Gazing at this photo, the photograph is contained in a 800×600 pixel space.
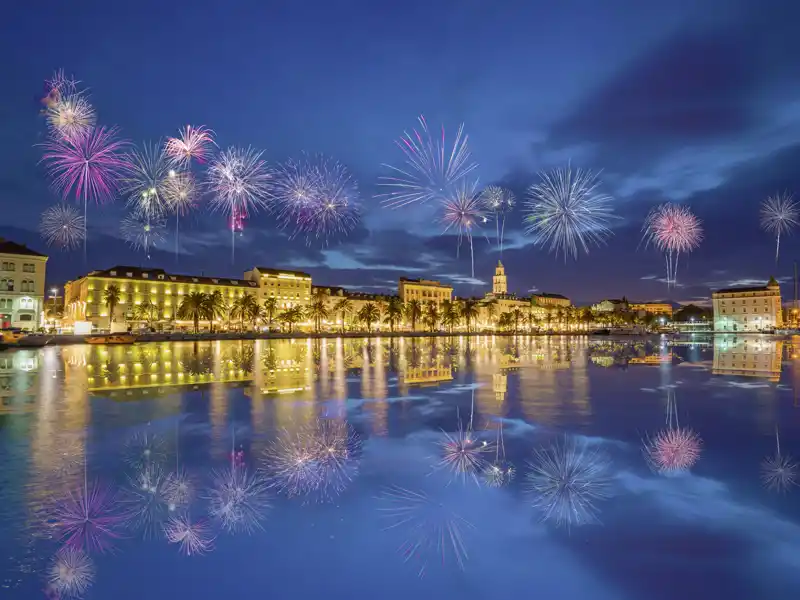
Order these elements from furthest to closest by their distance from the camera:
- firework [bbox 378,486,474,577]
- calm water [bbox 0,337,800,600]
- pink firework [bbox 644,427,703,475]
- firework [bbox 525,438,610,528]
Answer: pink firework [bbox 644,427,703,475], firework [bbox 525,438,610,528], firework [bbox 378,486,474,577], calm water [bbox 0,337,800,600]

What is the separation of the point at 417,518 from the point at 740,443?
6.87 meters

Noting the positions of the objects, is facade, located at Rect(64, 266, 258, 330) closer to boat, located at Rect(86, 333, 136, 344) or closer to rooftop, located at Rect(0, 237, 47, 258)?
rooftop, located at Rect(0, 237, 47, 258)

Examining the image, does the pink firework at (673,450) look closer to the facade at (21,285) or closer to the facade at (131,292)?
the facade at (21,285)

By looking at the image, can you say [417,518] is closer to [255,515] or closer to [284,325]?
[255,515]

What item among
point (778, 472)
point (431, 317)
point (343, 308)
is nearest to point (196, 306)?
point (343, 308)

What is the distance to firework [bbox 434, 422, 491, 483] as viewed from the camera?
745cm

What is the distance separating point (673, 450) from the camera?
863 centimetres

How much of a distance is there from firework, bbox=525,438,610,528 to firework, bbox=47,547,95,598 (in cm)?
467

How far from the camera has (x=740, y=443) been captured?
29.5 ft

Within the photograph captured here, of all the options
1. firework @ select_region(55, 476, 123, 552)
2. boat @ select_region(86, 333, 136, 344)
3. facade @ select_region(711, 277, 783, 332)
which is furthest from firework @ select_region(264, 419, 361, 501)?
facade @ select_region(711, 277, 783, 332)

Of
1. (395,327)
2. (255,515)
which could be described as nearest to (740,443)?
(255,515)

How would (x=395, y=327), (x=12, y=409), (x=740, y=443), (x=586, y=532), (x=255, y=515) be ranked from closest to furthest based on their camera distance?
(x=586, y=532)
(x=255, y=515)
(x=740, y=443)
(x=12, y=409)
(x=395, y=327)

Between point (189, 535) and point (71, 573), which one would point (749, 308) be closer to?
point (189, 535)

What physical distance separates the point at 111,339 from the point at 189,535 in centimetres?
5094
